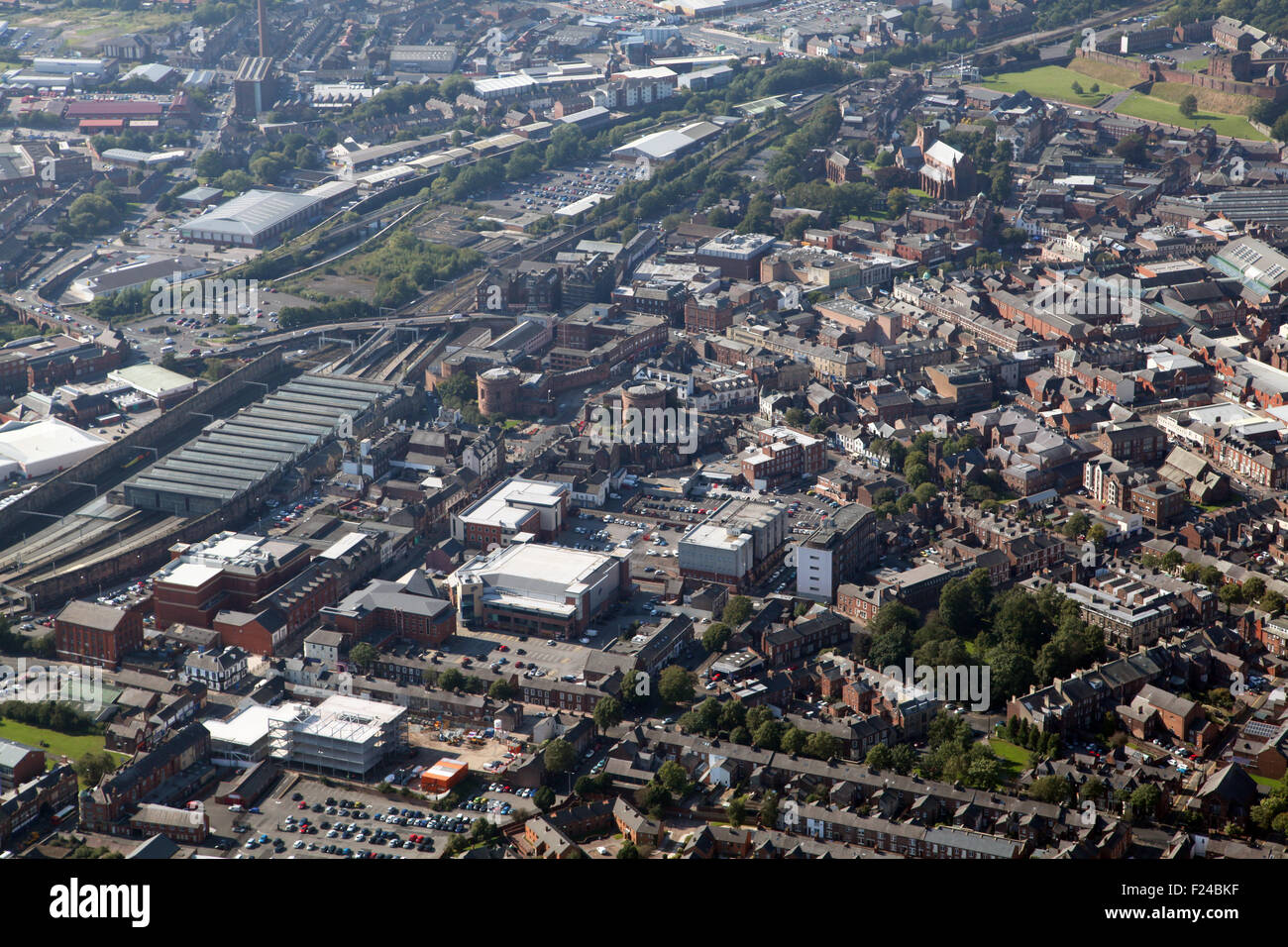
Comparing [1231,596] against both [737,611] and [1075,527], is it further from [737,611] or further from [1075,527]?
[737,611]

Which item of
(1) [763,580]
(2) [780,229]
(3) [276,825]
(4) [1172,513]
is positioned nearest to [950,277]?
(2) [780,229]

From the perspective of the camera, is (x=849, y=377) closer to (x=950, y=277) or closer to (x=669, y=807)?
(x=950, y=277)

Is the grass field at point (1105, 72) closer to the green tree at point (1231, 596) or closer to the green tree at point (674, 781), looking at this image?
the green tree at point (1231, 596)

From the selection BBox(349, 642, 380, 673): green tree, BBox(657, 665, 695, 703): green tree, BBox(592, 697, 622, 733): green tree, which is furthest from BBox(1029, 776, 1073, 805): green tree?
BBox(349, 642, 380, 673): green tree

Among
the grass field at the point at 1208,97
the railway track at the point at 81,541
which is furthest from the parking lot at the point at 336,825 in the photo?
the grass field at the point at 1208,97

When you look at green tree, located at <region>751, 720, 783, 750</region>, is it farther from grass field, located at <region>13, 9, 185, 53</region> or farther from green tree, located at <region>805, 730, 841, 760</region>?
grass field, located at <region>13, 9, 185, 53</region>
